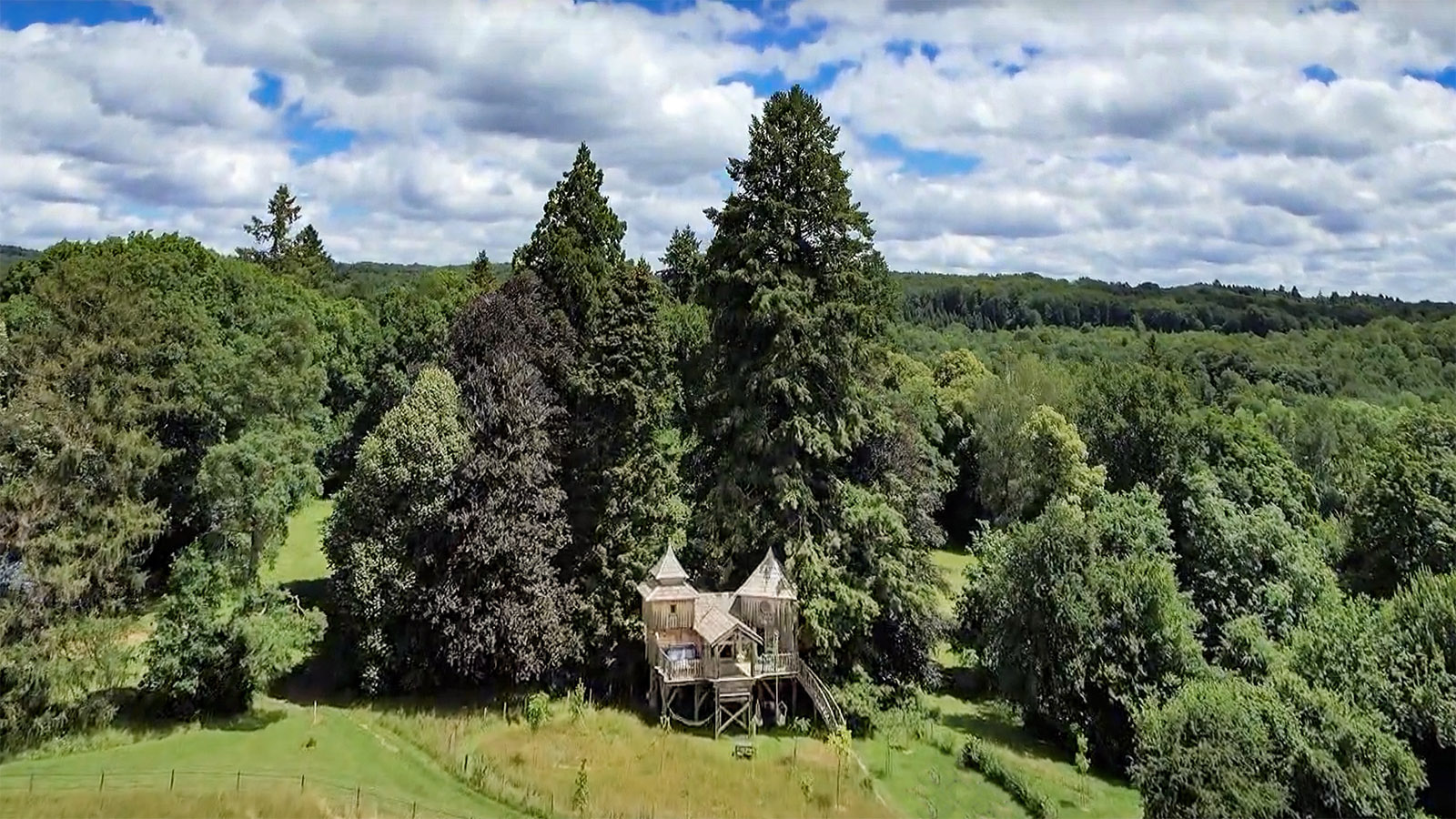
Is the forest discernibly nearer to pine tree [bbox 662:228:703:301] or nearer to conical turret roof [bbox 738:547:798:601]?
conical turret roof [bbox 738:547:798:601]

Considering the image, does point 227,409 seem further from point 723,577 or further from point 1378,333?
point 1378,333

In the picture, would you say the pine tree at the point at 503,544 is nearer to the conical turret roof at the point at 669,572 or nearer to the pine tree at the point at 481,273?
the conical turret roof at the point at 669,572

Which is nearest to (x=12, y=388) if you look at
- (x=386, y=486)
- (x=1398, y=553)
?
(x=386, y=486)

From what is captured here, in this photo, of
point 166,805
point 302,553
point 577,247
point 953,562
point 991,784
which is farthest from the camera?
point 953,562

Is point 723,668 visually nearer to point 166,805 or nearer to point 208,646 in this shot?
point 208,646

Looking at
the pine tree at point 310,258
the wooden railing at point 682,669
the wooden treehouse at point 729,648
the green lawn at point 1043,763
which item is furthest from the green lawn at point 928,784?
the pine tree at point 310,258

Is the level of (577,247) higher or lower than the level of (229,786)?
higher

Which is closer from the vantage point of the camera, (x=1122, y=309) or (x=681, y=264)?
(x=681, y=264)

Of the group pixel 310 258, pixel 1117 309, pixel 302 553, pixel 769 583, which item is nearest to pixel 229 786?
pixel 769 583
